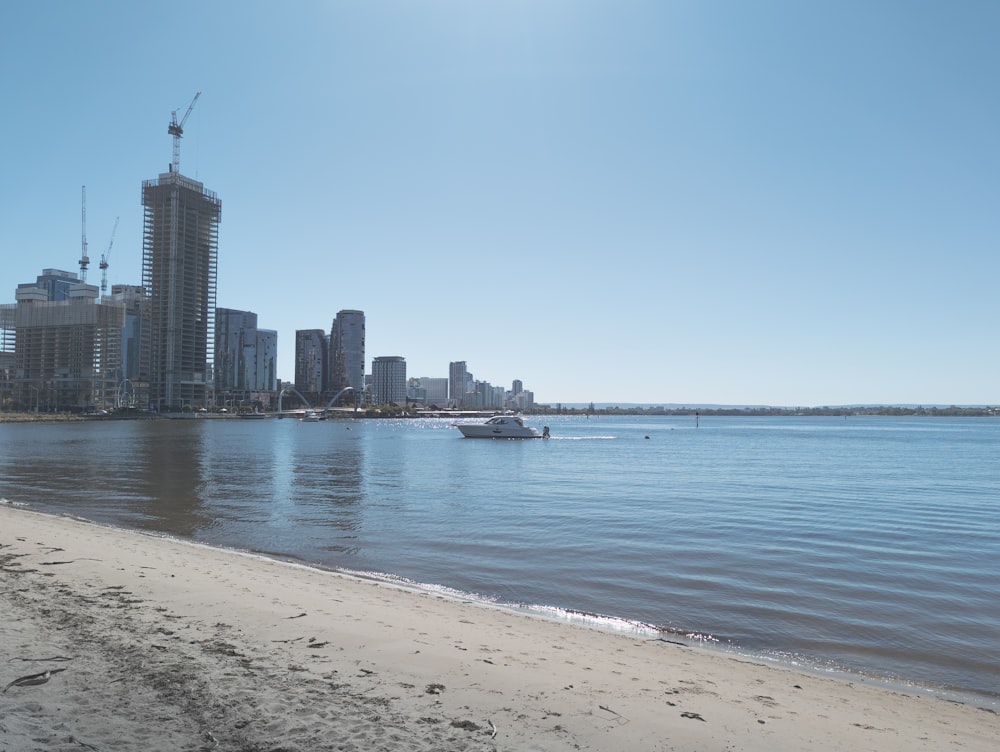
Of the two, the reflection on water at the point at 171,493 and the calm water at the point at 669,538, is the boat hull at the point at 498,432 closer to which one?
the reflection on water at the point at 171,493

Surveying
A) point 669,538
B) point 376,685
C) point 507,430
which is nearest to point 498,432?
point 507,430

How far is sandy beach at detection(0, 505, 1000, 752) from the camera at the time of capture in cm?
590

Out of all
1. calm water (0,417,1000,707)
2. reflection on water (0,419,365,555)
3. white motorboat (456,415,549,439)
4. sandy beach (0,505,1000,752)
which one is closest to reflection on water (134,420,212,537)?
reflection on water (0,419,365,555)

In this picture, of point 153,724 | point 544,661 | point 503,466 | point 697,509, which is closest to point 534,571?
point 544,661

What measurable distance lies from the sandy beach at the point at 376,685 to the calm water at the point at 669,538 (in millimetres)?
2644

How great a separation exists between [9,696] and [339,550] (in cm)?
1342

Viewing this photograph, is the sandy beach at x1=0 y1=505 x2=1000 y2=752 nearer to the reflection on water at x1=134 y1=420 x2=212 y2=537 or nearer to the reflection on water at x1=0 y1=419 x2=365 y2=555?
the reflection on water at x1=0 y1=419 x2=365 y2=555

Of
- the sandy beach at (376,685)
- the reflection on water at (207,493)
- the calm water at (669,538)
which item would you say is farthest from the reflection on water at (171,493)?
the sandy beach at (376,685)

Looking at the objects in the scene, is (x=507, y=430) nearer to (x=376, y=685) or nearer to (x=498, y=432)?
(x=498, y=432)

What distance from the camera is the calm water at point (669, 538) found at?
1245 cm

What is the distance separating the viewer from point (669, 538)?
21.5m

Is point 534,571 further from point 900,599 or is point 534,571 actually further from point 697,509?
point 697,509

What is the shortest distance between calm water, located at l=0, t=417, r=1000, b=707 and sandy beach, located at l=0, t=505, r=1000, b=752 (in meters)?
2.64

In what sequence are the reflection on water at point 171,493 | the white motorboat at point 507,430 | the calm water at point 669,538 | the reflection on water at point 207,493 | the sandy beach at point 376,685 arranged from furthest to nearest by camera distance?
the white motorboat at point 507,430 → the reflection on water at point 171,493 → the reflection on water at point 207,493 → the calm water at point 669,538 → the sandy beach at point 376,685
